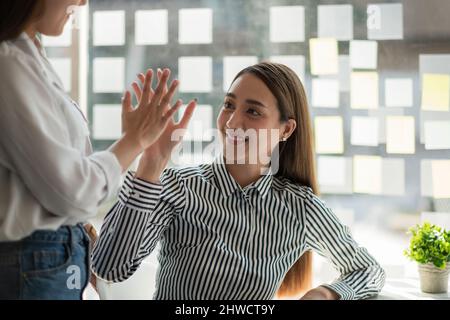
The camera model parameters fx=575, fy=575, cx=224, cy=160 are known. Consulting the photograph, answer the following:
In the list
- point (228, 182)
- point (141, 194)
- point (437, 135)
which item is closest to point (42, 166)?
point (141, 194)

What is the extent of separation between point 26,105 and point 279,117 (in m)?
0.81

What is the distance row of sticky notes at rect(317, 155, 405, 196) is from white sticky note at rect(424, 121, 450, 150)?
122mm

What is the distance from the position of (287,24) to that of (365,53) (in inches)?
12.0

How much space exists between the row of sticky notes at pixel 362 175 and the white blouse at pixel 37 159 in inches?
48.3

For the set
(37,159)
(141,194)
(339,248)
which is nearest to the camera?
(37,159)

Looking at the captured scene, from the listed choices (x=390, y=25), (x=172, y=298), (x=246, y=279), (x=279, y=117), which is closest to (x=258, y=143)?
(x=279, y=117)

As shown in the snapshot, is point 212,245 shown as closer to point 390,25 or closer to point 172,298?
point 172,298

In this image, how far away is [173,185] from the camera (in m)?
1.51

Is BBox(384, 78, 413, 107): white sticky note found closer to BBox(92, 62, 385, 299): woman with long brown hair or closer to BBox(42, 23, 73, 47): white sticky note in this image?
BBox(92, 62, 385, 299): woman with long brown hair

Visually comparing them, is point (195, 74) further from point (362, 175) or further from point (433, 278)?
point (433, 278)

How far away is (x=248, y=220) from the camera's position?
5.08 ft

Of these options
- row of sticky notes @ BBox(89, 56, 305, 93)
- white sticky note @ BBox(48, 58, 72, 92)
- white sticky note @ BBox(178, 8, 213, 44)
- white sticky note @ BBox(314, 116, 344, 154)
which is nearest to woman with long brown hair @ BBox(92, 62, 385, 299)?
white sticky note @ BBox(314, 116, 344, 154)

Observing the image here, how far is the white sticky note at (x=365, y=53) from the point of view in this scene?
2.08m

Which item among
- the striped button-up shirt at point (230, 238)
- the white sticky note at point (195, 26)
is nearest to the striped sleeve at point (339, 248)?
the striped button-up shirt at point (230, 238)
